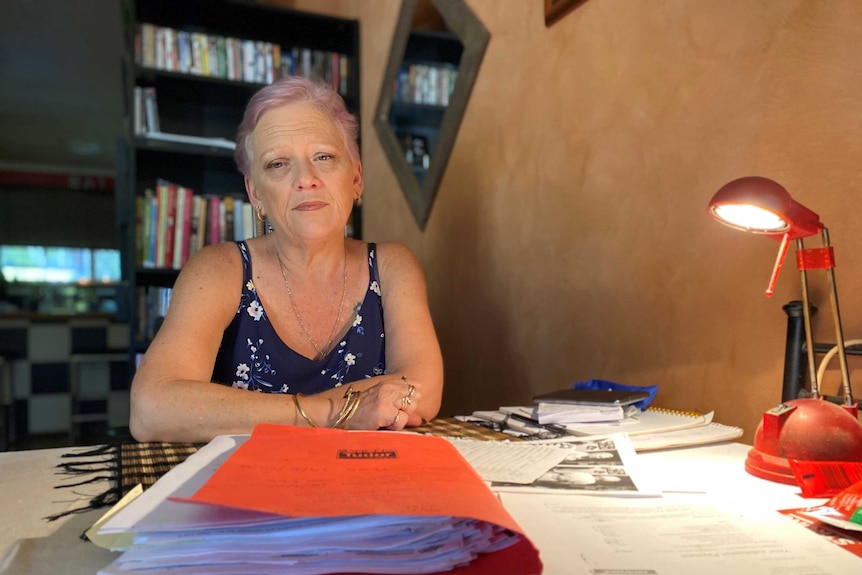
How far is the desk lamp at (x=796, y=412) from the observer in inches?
30.8

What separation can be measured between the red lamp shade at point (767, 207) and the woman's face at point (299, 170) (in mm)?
802

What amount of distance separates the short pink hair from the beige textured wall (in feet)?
1.81

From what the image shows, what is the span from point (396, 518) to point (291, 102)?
1143 millimetres

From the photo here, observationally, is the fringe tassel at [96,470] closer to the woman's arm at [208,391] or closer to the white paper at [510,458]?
the woman's arm at [208,391]

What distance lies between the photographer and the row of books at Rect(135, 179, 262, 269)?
2559mm

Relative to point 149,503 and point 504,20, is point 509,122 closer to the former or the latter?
point 504,20

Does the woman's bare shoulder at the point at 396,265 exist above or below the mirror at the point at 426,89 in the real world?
below

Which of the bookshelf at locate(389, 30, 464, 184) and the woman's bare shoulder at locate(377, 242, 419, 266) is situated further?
the bookshelf at locate(389, 30, 464, 184)

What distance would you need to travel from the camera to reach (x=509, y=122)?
1878 mm

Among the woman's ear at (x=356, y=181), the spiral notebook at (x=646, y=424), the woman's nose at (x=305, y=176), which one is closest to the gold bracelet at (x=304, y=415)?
the spiral notebook at (x=646, y=424)

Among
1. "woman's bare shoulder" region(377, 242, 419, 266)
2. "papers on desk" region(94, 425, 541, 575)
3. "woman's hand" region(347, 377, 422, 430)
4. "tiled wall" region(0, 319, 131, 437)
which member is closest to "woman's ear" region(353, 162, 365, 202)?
"woman's bare shoulder" region(377, 242, 419, 266)

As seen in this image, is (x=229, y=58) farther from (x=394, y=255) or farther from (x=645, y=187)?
(x=645, y=187)

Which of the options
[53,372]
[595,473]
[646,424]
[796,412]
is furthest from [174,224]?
[53,372]

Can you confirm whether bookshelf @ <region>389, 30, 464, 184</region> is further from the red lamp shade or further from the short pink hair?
the red lamp shade
